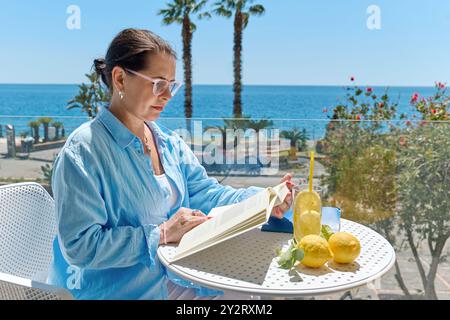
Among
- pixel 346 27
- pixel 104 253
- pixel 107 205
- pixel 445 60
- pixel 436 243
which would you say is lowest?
pixel 436 243

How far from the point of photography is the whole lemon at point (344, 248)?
1.23m

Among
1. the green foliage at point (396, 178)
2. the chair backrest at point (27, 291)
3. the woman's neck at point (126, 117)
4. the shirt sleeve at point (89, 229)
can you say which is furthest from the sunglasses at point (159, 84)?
the green foliage at point (396, 178)

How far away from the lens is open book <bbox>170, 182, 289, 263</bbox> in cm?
124

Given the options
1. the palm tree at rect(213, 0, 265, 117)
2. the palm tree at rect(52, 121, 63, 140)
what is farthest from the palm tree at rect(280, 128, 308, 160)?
the palm tree at rect(213, 0, 265, 117)

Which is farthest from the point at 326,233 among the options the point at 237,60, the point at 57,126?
the point at 237,60

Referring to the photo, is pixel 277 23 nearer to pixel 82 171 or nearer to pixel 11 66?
pixel 11 66

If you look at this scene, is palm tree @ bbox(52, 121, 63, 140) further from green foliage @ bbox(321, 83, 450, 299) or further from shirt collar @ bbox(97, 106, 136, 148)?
shirt collar @ bbox(97, 106, 136, 148)

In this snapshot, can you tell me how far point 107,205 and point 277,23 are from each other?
5602 cm

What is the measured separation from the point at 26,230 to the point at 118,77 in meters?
0.70

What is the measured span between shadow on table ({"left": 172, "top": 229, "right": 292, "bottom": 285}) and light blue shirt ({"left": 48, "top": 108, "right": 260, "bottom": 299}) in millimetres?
165

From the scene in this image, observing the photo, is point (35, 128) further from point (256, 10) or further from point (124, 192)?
point (256, 10)

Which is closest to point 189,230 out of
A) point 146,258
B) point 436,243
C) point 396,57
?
point 146,258
